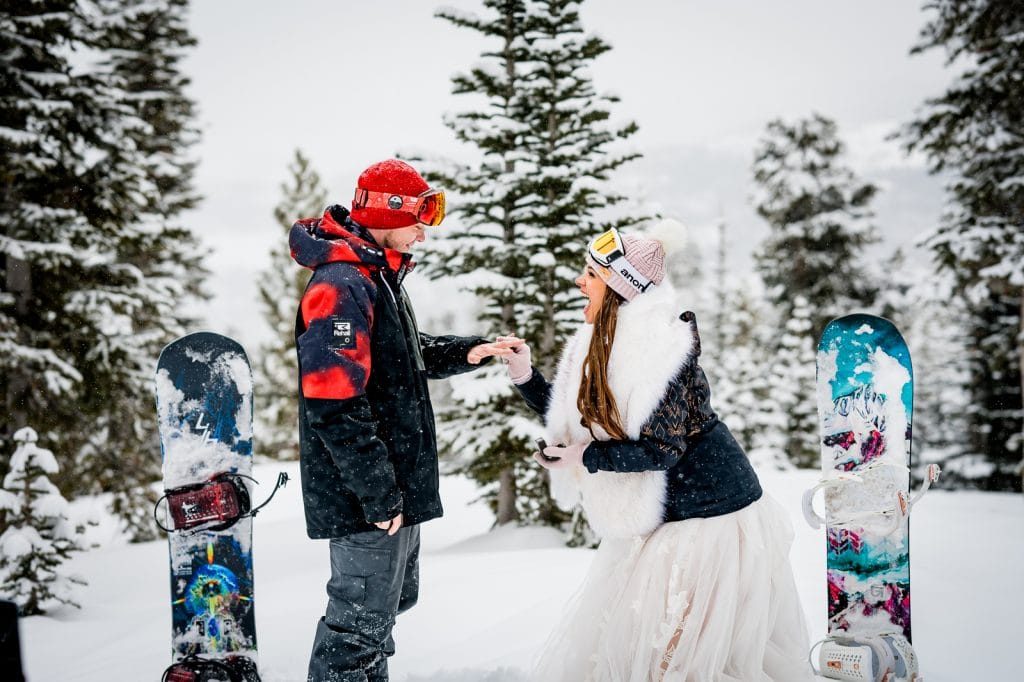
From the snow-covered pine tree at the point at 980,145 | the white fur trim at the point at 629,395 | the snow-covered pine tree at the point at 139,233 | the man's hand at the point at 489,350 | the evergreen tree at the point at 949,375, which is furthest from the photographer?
the evergreen tree at the point at 949,375

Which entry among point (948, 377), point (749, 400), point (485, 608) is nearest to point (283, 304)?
point (749, 400)

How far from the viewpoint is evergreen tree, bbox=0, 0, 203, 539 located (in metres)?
7.90

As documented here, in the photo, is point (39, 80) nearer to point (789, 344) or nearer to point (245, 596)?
point (245, 596)

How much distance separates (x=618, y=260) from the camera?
8.91ft

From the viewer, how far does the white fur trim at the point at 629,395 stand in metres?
2.60

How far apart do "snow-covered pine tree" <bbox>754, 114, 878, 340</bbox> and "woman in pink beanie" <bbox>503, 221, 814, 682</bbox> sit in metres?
16.4

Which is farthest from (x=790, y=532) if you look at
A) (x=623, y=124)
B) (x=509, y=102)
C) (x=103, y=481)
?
(x=103, y=481)

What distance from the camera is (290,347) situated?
20031mm

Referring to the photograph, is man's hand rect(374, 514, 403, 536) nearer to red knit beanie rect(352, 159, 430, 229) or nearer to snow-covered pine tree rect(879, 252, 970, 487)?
red knit beanie rect(352, 159, 430, 229)

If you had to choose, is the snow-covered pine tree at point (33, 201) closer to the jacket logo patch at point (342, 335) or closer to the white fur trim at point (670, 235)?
the jacket logo patch at point (342, 335)

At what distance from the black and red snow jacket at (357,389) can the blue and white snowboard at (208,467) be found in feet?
3.53

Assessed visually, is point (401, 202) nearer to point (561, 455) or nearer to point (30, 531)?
point (561, 455)

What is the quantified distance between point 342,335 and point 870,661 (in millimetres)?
2744

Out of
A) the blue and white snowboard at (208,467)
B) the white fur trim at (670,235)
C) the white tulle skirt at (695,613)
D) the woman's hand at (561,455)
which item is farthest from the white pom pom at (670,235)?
the blue and white snowboard at (208,467)
